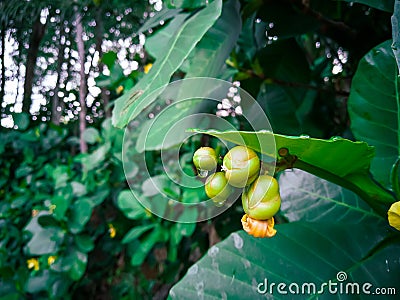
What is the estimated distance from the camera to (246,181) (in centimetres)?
23

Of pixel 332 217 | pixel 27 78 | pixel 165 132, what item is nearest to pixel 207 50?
pixel 165 132

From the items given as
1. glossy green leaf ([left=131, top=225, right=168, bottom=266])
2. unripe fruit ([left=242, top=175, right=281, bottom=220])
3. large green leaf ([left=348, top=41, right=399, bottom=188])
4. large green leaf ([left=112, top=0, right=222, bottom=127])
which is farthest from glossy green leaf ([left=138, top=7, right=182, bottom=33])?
glossy green leaf ([left=131, top=225, right=168, bottom=266])

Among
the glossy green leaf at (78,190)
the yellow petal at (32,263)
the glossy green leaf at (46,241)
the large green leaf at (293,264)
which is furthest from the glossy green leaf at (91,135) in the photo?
the large green leaf at (293,264)

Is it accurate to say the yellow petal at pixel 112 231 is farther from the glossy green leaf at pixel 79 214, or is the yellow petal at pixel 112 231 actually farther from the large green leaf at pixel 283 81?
the large green leaf at pixel 283 81

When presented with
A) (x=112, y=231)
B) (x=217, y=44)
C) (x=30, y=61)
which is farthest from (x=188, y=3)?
(x=30, y=61)

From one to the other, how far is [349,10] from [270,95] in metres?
0.19

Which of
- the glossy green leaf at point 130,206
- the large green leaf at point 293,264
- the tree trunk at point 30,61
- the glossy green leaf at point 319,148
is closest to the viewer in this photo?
the glossy green leaf at point 319,148

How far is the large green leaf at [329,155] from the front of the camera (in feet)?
0.75

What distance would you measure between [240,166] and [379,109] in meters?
0.23

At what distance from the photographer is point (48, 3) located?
1119 millimetres

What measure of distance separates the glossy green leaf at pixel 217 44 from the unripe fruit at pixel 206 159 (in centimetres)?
25

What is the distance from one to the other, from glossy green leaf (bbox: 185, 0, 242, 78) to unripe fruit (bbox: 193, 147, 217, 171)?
0.25 metres

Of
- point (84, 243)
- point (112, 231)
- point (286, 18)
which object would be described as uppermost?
point (286, 18)

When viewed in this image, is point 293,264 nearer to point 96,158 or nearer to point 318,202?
point 318,202
